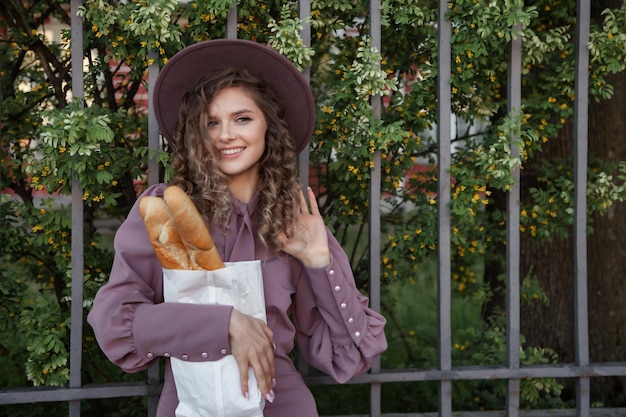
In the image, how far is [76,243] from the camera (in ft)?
8.72

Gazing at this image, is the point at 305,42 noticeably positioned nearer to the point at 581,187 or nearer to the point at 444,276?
the point at 444,276

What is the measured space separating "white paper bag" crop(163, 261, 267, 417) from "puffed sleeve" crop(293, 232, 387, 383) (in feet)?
0.87

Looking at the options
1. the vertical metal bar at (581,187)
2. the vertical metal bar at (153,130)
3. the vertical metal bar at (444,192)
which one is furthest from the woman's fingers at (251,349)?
the vertical metal bar at (581,187)

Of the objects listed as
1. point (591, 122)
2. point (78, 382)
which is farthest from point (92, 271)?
point (591, 122)

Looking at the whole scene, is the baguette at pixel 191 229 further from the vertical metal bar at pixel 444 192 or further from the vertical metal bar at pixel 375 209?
the vertical metal bar at pixel 444 192

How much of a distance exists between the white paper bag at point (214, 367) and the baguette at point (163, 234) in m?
0.03

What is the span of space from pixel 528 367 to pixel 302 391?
109 centimetres

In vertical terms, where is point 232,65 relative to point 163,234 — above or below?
above

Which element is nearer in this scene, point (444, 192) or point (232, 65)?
point (232, 65)

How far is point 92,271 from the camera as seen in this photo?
3.05 metres

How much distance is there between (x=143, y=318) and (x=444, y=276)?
49.4 inches

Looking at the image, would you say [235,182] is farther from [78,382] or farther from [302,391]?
[78,382]

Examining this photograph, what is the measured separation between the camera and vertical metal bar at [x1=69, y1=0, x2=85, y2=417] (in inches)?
103

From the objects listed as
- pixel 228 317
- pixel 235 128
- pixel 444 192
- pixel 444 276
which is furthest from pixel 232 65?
pixel 444 276
